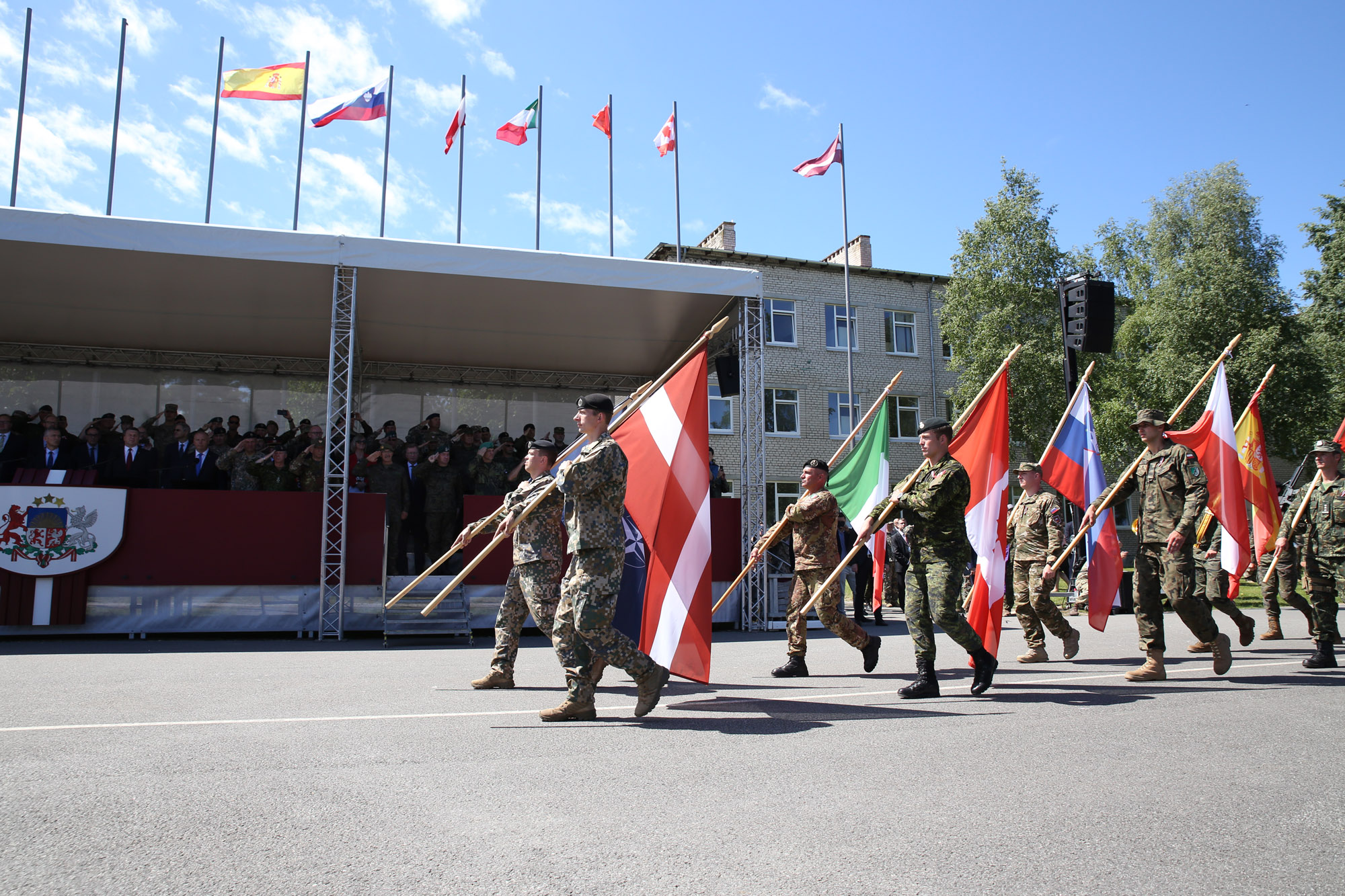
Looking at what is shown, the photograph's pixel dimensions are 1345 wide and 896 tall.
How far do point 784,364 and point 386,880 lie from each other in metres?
30.4

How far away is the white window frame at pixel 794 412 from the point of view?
3186cm

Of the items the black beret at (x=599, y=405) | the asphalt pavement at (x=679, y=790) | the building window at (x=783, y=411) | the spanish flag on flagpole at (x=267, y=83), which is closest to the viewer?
the asphalt pavement at (x=679, y=790)

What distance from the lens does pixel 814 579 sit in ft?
26.0

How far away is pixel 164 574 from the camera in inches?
441

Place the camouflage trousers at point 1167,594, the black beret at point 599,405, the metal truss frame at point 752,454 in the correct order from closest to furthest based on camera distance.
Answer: the black beret at point 599,405
the camouflage trousers at point 1167,594
the metal truss frame at point 752,454

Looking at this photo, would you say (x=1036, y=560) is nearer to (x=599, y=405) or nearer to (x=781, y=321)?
(x=599, y=405)

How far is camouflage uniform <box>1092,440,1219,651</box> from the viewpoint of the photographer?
270 inches


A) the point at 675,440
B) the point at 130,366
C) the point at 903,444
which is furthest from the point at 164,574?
the point at 903,444

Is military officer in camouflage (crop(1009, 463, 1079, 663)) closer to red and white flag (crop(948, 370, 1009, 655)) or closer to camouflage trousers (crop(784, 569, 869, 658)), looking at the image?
red and white flag (crop(948, 370, 1009, 655))

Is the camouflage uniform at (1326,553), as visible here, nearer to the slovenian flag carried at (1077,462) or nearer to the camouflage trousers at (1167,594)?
the camouflage trousers at (1167,594)

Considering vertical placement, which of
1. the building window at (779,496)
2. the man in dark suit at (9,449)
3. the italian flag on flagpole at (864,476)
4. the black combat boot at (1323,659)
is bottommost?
the black combat boot at (1323,659)

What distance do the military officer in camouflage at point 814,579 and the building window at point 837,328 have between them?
2574 cm

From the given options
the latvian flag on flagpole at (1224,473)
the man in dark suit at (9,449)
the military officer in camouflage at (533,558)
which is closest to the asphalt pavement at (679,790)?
the military officer in camouflage at (533,558)

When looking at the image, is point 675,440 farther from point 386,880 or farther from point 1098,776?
point 386,880
